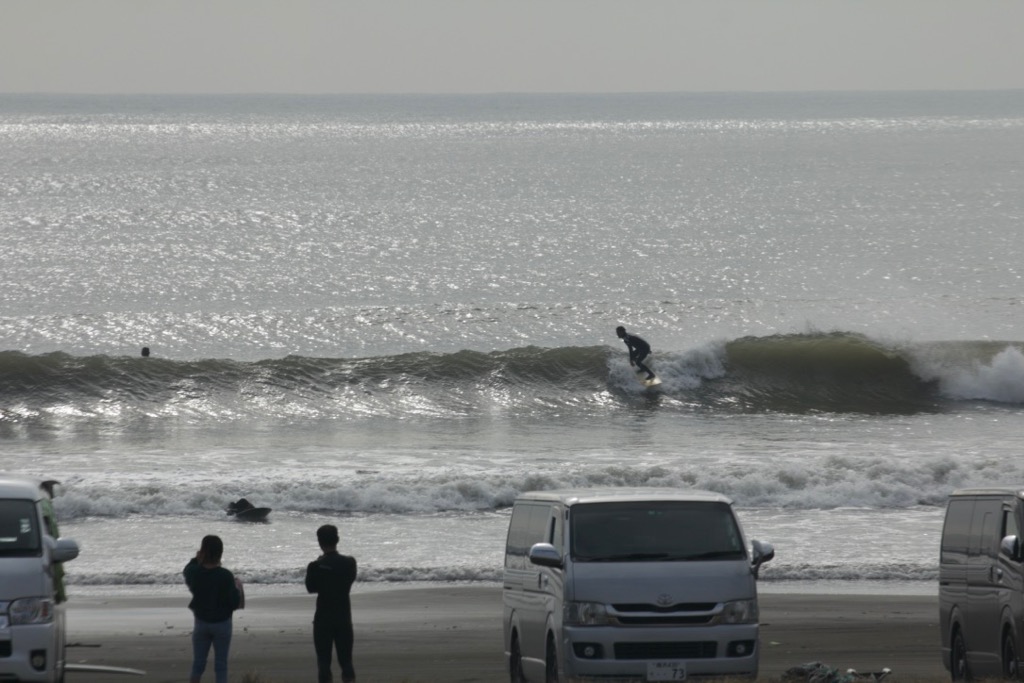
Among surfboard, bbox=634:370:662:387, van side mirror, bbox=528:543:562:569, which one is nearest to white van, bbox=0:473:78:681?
van side mirror, bbox=528:543:562:569

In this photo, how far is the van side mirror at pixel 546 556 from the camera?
11.8 meters

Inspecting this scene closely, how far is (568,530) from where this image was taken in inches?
473

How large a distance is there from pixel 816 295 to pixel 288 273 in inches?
856

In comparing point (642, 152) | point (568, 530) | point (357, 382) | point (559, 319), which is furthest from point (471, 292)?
point (642, 152)

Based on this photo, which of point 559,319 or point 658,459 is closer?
point 658,459

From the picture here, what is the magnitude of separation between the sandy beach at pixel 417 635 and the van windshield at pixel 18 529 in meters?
2.44

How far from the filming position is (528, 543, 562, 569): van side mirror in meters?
11.8

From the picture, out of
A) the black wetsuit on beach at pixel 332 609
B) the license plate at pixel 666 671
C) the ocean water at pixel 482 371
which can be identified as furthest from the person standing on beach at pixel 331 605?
the ocean water at pixel 482 371

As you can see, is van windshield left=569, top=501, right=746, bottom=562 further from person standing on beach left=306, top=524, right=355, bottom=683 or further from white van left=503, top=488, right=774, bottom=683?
person standing on beach left=306, top=524, right=355, bottom=683

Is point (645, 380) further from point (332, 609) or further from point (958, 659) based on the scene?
point (332, 609)

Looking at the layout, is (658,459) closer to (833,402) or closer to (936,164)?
(833,402)

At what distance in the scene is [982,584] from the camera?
12.9 m

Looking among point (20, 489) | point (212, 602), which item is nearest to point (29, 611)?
point (20, 489)

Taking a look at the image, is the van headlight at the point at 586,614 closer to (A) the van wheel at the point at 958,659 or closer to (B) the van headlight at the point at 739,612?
(B) the van headlight at the point at 739,612
